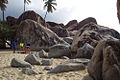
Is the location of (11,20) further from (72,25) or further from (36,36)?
(36,36)

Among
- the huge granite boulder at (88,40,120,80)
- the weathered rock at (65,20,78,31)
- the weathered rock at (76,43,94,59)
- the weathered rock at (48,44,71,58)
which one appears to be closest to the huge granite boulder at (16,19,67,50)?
the weathered rock at (48,44,71,58)

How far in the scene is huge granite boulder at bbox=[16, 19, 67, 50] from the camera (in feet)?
100

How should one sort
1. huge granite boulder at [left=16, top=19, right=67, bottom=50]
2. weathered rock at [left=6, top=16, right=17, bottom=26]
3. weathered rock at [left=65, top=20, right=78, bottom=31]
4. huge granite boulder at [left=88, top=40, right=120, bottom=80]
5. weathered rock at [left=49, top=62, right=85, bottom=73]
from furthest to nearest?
weathered rock at [left=65, top=20, right=78, bottom=31] < weathered rock at [left=6, top=16, right=17, bottom=26] < huge granite boulder at [left=16, top=19, right=67, bottom=50] < weathered rock at [left=49, top=62, right=85, bottom=73] < huge granite boulder at [left=88, top=40, right=120, bottom=80]

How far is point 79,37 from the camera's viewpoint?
22750 mm

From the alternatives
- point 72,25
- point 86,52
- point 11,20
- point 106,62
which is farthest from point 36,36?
point 72,25

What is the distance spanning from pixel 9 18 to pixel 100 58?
45298 mm

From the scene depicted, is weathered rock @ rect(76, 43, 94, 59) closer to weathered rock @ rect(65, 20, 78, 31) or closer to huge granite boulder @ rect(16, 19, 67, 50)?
huge granite boulder @ rect(16, 19, 67, 50)

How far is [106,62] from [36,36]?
22900 mm

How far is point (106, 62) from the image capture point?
891cm

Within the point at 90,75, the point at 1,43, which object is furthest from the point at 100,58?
the point at 1,43

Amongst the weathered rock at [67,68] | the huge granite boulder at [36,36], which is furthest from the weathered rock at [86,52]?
the huge granite boulder at [36,36]

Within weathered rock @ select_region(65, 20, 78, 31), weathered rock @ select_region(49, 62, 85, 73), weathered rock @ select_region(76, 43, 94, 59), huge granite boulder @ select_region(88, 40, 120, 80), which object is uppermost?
huge granite boulder @ select_region(88, 40, 120, 80)

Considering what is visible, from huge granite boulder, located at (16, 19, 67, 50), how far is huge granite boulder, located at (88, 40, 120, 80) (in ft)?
67.6

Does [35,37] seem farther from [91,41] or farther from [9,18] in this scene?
[9,18]
